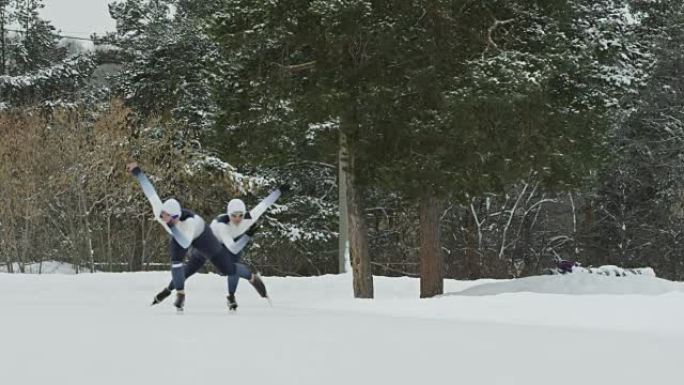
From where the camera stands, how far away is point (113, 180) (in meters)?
31.9

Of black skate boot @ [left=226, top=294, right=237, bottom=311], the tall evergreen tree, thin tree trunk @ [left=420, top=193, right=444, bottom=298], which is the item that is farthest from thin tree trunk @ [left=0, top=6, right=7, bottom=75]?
black skate boot @ [left=226, top=294, right=237, bottom=311]

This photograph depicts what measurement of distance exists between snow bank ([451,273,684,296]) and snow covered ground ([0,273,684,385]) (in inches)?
200

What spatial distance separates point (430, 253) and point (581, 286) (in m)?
2.99

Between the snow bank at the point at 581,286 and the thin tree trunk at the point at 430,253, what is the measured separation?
83 cm

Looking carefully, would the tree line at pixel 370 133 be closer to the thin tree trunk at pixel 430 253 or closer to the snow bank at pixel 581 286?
the thin tree trunk at pixel 430 253

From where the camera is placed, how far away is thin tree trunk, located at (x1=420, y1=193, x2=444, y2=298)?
64.0ft

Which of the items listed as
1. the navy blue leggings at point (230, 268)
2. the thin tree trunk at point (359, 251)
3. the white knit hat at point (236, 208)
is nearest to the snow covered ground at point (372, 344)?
the navy blue leggings at point (230, 268)

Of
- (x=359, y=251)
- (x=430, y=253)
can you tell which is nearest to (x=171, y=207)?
(x=359, y=251)

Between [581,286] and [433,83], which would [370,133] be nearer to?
[433,83]

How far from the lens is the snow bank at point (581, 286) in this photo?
59.5ft

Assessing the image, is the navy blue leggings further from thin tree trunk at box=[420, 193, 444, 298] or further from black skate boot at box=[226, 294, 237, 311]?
thin tree trunk at box=[420, 193, 444, 298]

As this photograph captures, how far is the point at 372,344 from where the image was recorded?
8188mm

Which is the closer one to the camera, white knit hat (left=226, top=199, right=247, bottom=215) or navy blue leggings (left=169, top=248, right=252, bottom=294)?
navy blue leggings (left=169, top=248, right=252, bottom=294)

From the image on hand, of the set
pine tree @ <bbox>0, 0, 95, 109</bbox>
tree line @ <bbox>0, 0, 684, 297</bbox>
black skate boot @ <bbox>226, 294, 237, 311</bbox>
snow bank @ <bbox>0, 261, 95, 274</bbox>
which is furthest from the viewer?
pine tree @ <bbox>0, 0, 95, 109</bbox>
